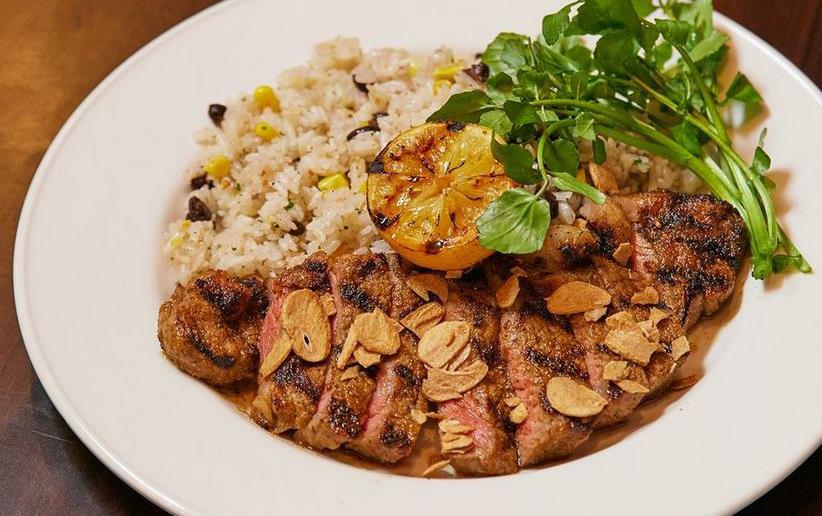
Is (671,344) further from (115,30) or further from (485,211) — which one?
(115,30)

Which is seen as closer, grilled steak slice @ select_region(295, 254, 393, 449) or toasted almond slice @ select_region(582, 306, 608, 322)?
grilled steak slice @ select_region(295, 254, 393, 449)

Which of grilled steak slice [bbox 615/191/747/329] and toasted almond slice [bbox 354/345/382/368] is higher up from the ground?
grilled steak slice [bbox 615/191/747/329]

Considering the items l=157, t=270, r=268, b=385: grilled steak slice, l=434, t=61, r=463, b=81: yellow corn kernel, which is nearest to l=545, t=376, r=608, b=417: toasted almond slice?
l=157, t=270, r=268, b=385: grilled steak slice

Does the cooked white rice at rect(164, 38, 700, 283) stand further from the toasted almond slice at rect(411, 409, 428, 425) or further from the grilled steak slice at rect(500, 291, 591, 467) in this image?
the toasted almond slice at rect(411, 409, 428, 425)

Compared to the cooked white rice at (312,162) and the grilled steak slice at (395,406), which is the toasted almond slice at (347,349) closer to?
the grilled steak slice at (395,406)

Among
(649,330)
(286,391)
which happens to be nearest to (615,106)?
(649,330)

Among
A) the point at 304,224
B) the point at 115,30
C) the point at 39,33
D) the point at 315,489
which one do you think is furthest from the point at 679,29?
the point at 39,33
